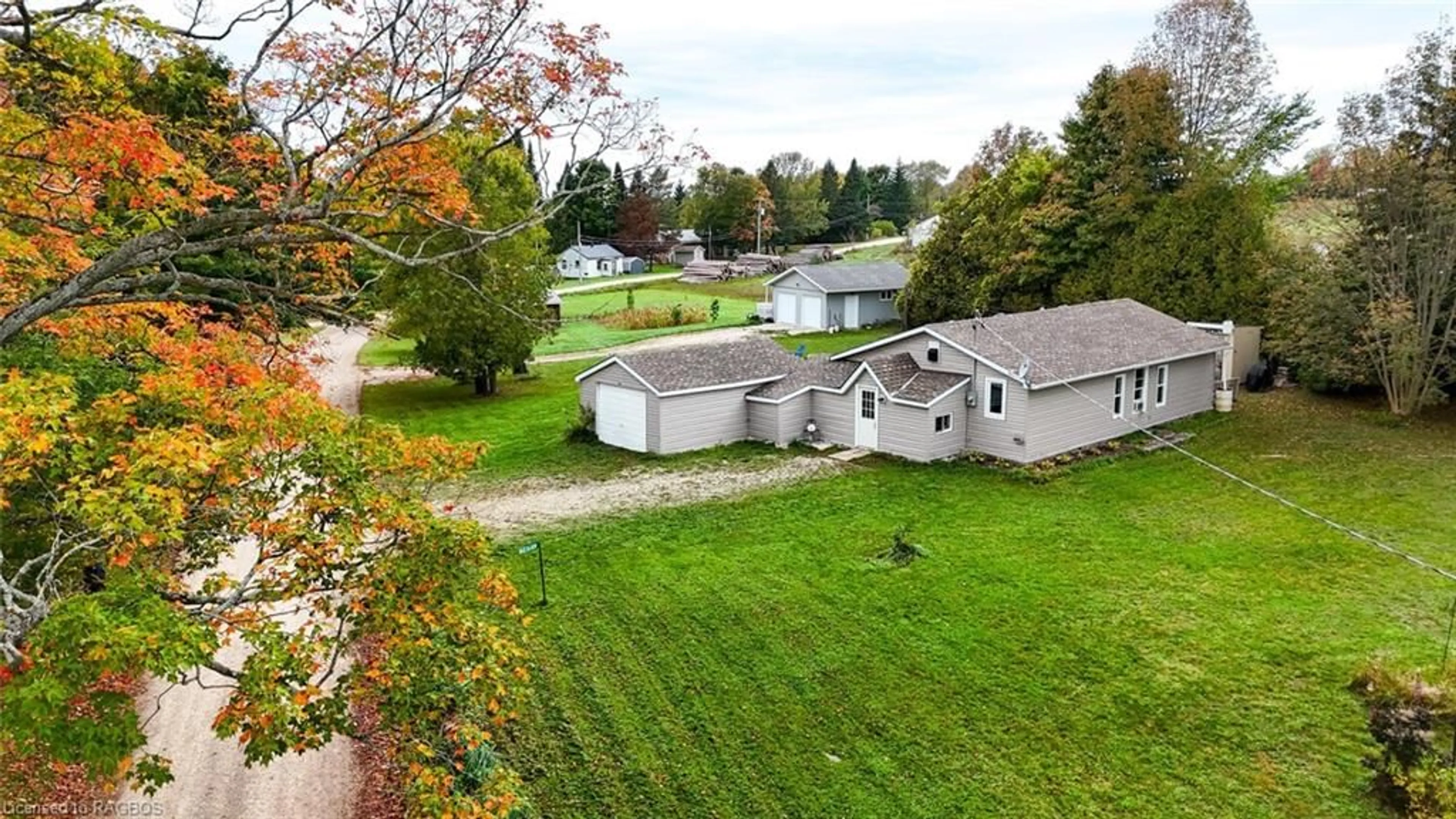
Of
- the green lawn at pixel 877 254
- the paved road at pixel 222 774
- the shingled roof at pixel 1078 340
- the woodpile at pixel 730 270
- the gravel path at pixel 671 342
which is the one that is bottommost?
the paved road at pixel 222 774

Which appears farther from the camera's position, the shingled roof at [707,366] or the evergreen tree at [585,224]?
the evergreen tree at [585,224]

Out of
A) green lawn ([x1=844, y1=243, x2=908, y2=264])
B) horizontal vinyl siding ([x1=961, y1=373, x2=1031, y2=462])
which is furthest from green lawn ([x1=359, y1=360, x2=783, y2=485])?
green lawn ([x1=844, y1=243, x2=908, y2=264])

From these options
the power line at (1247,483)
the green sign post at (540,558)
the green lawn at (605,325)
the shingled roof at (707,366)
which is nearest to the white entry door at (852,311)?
the green lawn at (605,325)

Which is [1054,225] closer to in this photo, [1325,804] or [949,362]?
[949,362]

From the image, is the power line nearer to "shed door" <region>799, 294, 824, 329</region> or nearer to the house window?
the house window

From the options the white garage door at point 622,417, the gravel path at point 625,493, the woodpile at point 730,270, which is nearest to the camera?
the gravel path at point 625,493

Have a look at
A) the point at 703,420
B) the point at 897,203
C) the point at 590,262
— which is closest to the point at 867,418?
the point at 703,420

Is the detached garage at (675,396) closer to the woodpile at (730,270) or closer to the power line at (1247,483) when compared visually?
the power line at (1247,483)

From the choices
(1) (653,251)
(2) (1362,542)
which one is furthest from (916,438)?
(1) (653,251)
